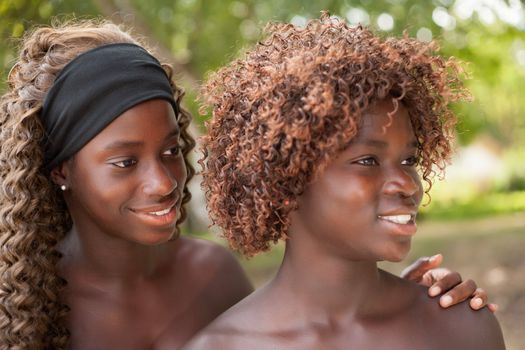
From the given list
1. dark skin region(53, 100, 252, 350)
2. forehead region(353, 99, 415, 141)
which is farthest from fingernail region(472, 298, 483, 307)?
dark skin region(53, 100, 252, 350)

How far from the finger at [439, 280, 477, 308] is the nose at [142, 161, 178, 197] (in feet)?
3.18

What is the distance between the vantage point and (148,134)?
2.62 m

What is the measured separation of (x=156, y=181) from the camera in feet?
8.51

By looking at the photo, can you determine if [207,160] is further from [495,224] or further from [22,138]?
[495,224]

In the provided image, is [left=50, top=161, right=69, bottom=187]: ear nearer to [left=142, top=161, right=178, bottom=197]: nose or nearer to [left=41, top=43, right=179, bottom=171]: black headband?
[left=41, top=43, right=179, bottom=171]: black headband

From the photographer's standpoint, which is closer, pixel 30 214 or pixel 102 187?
pixel 102 187

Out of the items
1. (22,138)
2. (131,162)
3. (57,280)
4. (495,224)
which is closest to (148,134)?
A: (131,162)

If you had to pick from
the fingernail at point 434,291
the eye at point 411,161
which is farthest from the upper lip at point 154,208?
the fingernail at point 434,291

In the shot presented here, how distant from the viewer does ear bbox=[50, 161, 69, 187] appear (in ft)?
9.37

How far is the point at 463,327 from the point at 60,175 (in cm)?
152

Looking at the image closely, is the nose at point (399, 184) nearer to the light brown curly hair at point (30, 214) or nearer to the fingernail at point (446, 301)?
the fingernail at point (446, 301)

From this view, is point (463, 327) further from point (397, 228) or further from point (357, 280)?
point (397, 228)

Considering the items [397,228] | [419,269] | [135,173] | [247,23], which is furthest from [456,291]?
[247,23]

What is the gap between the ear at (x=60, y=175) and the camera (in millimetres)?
2857
